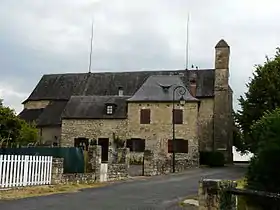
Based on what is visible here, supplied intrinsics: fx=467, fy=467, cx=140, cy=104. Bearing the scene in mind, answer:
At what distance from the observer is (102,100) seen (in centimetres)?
4659

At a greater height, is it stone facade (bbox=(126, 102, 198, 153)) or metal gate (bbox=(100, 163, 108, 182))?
stone facade (bbox=(126, 102, 198, 153))

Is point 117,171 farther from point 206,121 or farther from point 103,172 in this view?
point 206,121

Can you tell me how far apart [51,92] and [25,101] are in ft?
12.4

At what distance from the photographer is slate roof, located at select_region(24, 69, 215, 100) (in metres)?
50.0

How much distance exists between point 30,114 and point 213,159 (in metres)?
22.1

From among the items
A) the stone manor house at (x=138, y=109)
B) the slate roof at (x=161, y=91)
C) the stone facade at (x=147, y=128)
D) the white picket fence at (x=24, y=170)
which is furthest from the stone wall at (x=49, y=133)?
the white picket fence at (x=24, y=170)

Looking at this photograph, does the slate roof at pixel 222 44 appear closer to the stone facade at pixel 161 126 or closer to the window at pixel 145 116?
the stone facade at pixel 161 126

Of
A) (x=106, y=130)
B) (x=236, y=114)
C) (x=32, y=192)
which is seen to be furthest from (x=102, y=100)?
(x=32, y=192)

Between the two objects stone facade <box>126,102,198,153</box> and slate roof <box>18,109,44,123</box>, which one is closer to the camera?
stone facade <box>126,102,198,153</box>

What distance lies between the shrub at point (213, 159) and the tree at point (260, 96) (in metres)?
6.20

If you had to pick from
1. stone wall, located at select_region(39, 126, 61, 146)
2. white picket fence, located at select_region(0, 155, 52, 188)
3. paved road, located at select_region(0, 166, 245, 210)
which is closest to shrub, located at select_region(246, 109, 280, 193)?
paved road, located at select_region(0, 166, 245, 210)

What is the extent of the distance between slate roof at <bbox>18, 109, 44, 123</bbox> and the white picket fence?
3396cm

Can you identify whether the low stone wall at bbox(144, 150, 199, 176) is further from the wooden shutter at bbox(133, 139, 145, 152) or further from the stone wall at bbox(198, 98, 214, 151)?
the stone wall at bbox(198, 98, 214, 151)

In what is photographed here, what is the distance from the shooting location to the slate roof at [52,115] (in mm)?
49688
